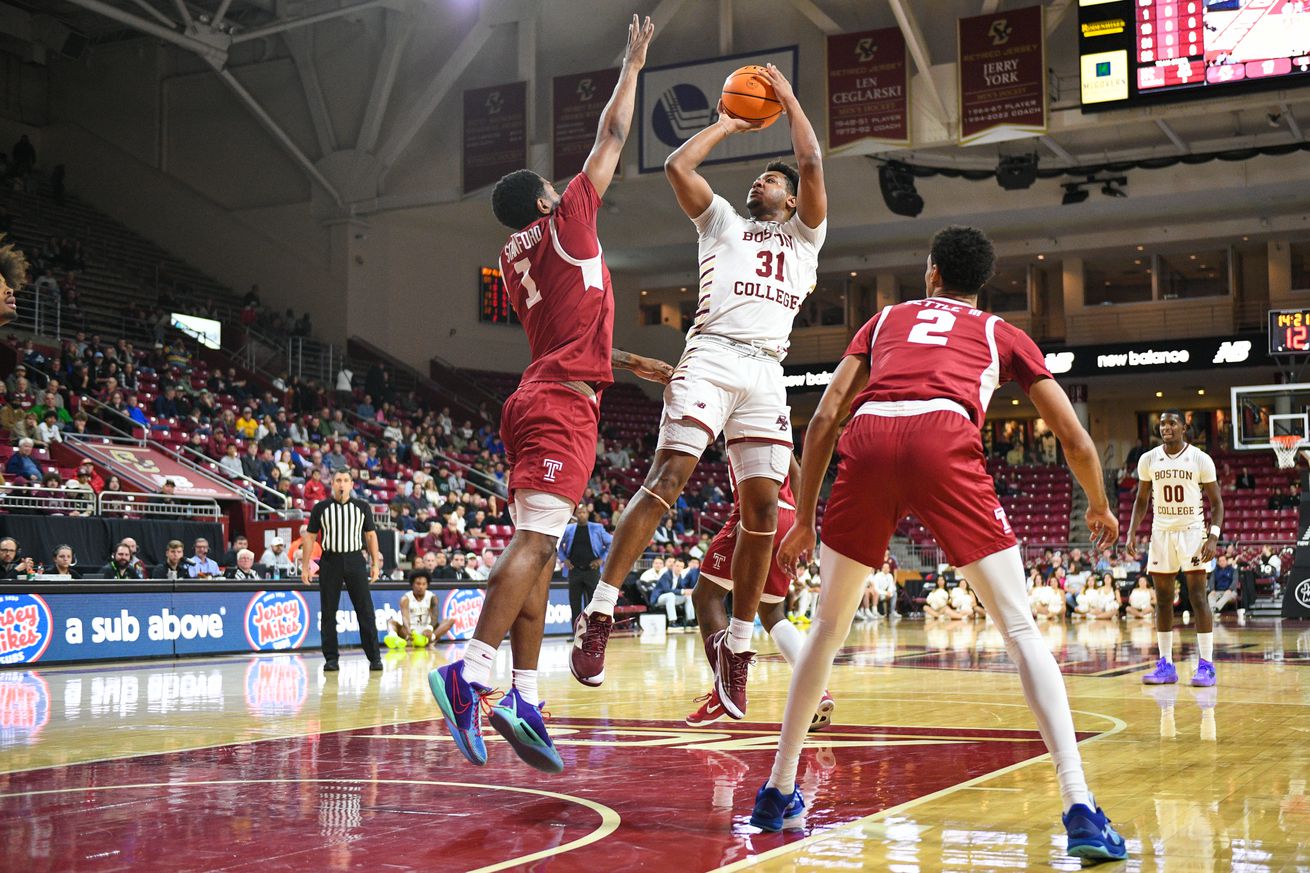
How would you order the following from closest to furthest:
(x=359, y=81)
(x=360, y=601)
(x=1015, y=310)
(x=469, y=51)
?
(x=360, y=601) → (x=469, y=51) → (x=359, y=81) → (x=1015, y=310)

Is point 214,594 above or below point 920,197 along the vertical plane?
below

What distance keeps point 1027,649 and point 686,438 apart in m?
2.10

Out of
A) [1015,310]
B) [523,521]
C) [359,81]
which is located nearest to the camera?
[523,521]

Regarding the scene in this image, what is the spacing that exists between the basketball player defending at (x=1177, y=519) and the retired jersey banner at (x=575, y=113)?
17542mm

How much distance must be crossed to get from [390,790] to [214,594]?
406 inches

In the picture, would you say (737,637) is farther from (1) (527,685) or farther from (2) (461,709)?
(2) (461,709)

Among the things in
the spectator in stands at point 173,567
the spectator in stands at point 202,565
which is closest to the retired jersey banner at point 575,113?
the spectator in stands at point 202,565

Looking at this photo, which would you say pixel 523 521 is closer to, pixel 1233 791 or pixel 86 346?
pixel 1233 791

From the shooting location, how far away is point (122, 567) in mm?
14250

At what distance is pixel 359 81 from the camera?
1200 inches

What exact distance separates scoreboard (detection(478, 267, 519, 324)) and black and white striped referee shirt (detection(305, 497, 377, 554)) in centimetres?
2367

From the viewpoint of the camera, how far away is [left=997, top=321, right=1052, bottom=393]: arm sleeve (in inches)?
158

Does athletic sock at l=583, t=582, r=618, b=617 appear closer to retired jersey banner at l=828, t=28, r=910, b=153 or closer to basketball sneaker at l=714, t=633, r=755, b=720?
basketball sneaker at l=714, t=633, r=755, b=720

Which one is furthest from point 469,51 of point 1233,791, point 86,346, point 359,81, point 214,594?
point 1233,791
